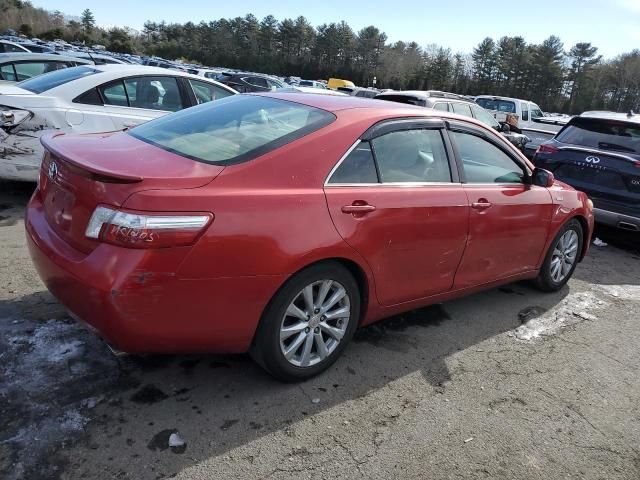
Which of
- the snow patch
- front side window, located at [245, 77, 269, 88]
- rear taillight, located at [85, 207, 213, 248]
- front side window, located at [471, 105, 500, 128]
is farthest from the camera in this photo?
front side window, located at [245, 77, 269, 88]

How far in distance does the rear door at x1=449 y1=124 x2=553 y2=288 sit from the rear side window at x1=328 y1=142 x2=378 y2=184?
0.86 meters

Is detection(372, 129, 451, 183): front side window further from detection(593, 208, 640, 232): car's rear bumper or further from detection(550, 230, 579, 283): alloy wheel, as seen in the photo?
detection(593, 208, 640, 232): car's rear bumper

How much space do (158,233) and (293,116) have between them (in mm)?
1284

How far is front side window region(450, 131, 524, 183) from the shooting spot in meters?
3.81

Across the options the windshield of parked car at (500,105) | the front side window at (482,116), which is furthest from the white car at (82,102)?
the windshield of parked car at (500,105)

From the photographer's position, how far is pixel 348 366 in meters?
3.34

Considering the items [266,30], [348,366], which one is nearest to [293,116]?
[348,366]

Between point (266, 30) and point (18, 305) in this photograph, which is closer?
point (18, 305)

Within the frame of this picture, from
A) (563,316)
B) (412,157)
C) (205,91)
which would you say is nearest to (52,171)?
(412,157)

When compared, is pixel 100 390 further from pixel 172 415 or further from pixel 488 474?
pixel 488 474

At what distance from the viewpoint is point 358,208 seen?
3.02m

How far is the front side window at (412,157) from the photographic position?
330 centimetres

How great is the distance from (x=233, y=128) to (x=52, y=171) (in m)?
1.03

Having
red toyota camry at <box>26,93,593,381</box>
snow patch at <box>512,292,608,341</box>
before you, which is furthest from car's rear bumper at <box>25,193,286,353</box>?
snow patch at <box>512,292,608,341</box>
